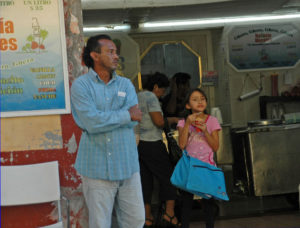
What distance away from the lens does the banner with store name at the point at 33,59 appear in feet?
12.2

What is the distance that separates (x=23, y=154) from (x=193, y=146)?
56.7 inches

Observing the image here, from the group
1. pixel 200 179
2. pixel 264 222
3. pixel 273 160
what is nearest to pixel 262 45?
pixel 273 160

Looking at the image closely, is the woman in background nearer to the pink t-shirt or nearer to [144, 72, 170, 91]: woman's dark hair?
[144, 72, 170, 91]: woman's dark hair

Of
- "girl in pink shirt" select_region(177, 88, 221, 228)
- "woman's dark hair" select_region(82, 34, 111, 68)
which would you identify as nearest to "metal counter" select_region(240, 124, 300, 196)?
"girl in pink shirt" select_region(177, 88, 221, 228)

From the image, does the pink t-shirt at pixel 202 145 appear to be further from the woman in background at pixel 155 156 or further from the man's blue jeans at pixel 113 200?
the man's blue jeans at pixel 113 200

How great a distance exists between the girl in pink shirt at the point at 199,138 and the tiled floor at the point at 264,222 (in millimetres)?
946

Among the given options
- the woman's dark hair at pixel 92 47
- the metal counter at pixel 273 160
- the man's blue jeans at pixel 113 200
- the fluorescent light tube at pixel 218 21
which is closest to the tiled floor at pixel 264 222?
the metal counter at pixel 273 160

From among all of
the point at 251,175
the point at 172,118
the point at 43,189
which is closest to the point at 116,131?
the point at 43,189

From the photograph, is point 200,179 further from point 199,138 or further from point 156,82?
point 156,82

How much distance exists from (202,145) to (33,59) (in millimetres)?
1598

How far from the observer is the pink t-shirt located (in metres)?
4.07

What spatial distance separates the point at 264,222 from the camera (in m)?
5.04

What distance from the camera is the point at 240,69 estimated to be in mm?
8086

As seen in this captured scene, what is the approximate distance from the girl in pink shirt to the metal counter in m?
1.65
